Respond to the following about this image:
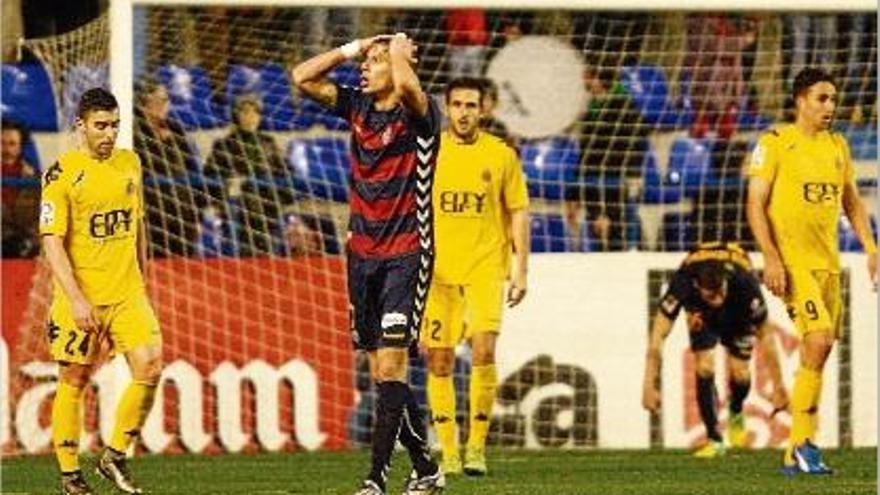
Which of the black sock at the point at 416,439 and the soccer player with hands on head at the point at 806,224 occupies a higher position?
the soccer player with hands on head at the point at 806,224

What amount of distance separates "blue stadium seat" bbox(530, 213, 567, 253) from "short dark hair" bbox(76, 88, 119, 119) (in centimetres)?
658

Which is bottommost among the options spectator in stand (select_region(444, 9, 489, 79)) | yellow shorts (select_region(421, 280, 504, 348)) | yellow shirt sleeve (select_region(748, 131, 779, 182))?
yellow shorts (select_region(421, 280, 504, 348))

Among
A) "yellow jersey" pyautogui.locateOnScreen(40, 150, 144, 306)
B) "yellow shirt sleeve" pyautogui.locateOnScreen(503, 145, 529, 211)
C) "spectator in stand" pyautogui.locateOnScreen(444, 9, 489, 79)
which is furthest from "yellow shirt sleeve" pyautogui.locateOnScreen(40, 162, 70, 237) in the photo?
"spectator in stand" pyautogui.locateOnScreen(444, 9, 489, 79)

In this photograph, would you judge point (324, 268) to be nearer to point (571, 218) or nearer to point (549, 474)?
point (571, 218)

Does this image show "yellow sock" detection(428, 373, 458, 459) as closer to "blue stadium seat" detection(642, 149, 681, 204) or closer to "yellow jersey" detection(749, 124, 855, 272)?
"yellow jersey" detection(749, 124, 855, 272)

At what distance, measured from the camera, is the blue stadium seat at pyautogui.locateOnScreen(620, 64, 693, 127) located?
846 inches

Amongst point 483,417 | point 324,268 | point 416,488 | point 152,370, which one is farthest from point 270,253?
point 416,488

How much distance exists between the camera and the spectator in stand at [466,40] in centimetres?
2127

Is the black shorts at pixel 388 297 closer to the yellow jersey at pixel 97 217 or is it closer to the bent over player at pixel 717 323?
the yellow jersey at pixel 97 217

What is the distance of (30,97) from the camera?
2070 cm

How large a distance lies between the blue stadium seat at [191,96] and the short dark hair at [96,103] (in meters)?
5.86

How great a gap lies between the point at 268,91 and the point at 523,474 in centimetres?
528

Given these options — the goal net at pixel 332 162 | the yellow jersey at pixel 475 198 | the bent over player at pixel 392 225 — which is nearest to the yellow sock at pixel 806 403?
the yellow jersey at pixel 475 198

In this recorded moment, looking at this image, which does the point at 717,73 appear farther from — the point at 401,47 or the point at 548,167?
the point at 401,47
